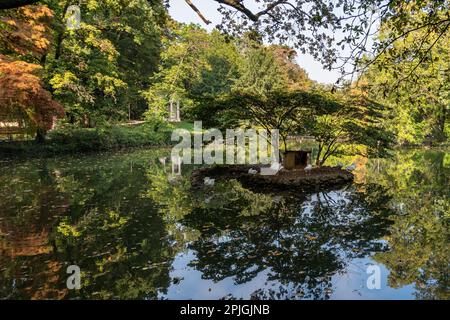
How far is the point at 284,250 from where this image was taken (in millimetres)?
5555

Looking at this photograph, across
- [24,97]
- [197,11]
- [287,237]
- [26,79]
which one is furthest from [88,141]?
[287,237]

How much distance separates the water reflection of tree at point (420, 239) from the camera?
454 cm

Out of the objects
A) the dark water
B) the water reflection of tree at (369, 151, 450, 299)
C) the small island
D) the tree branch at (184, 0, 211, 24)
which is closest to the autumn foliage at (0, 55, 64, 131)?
the dark water

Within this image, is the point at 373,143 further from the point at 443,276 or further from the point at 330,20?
the point at 443,276

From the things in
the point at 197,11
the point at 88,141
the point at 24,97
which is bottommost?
the point at 88,141

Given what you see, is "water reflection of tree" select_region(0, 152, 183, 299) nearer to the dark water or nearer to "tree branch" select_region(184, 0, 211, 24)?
the dark water

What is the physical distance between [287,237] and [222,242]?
3.89 ft

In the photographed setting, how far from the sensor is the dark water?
4340 mm

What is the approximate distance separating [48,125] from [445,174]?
60.9 ft

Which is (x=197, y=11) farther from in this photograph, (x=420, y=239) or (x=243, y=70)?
(x=243, y=70)

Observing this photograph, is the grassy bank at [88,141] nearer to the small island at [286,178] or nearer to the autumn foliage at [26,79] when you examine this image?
the autumn foliage at [26,79]

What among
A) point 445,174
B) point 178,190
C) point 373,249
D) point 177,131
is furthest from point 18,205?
point 177,131

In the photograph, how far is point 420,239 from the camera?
6.17 meters
